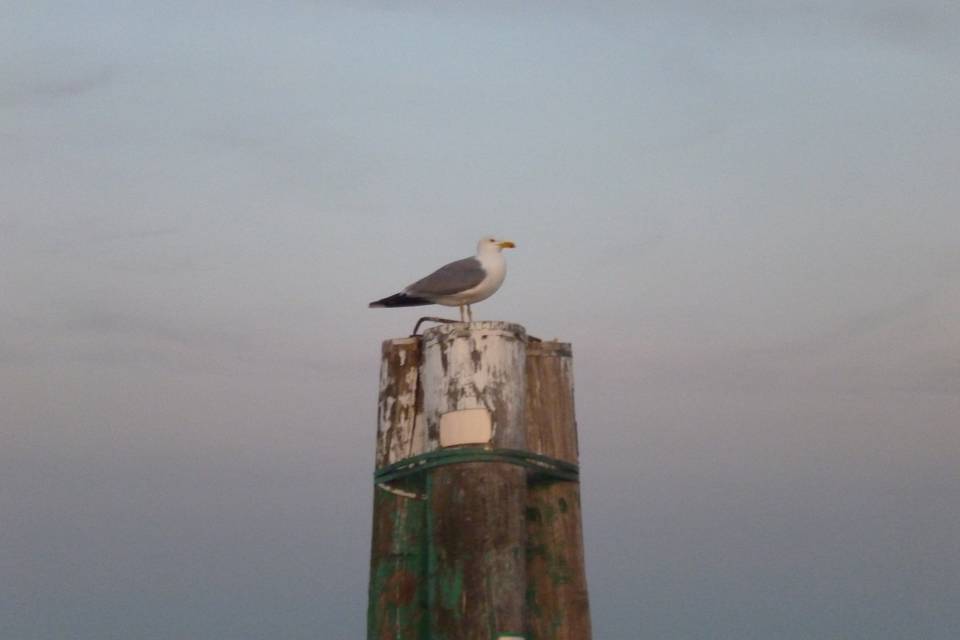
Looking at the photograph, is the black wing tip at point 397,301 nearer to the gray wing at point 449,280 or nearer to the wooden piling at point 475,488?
the gray wing at point 449,280

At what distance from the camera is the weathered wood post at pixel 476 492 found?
18.0ft

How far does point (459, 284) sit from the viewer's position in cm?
810

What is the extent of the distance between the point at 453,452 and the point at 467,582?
58cm

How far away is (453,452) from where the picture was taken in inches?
225

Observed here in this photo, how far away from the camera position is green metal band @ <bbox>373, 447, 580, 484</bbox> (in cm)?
568

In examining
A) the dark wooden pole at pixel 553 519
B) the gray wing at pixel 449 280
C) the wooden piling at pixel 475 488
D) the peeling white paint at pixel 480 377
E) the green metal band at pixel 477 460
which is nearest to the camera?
the wooden piling at pixel 475 488

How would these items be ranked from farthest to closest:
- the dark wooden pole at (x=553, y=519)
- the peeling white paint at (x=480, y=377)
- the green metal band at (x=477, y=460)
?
1. the dark wooden pole at (x=553, y=519)
2. the peeling white paint at (x=480, y=377)
3. the green metal band at (x=477, y=460)

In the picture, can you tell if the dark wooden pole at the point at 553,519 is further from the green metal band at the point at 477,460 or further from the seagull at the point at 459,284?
the seagull at the point at 459,284

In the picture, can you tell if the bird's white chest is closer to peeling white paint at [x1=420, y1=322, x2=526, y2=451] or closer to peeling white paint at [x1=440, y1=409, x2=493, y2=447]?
peeling white paint at [x1=420, y1=322, x2=526, y2=451]

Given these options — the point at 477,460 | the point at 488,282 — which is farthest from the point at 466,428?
the point at 488,282

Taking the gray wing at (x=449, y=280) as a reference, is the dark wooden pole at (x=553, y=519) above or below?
below

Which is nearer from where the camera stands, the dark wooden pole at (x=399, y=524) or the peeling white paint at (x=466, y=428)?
the peeling white paint at (x=466, y=428)

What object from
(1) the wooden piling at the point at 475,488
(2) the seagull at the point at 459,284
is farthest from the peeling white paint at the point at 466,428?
(2) the seagull at the point at 459,284

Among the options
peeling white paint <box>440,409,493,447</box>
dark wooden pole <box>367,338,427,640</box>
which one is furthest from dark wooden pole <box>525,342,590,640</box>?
dark wooden pole <box>367,338,427,640</box>
